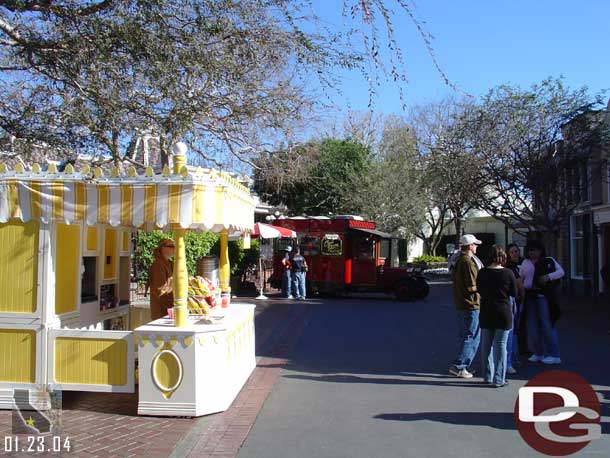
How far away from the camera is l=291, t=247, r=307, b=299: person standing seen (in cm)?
1966

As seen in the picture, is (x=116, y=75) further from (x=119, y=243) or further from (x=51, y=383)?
(x=51, y=383)

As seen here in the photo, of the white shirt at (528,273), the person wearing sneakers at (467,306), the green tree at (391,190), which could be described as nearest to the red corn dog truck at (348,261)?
the white shirt at (528,273)

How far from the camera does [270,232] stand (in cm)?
1897

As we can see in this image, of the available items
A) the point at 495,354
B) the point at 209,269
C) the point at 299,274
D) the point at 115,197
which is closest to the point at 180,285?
the point at 115,197

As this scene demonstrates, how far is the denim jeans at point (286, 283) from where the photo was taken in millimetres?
20266

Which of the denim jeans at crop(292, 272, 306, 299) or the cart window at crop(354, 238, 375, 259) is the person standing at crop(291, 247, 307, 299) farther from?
the cart window at crop(354, 238, 375, 259)

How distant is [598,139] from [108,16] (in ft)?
45.7

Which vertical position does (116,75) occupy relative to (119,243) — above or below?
above

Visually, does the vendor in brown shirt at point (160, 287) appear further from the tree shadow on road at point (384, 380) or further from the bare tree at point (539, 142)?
the bare tree at point (539, 142)

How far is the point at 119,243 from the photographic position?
329 inches

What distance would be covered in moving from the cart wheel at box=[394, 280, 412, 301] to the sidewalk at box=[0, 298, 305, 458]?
42.0 feet

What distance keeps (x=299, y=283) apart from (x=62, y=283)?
13862 mm

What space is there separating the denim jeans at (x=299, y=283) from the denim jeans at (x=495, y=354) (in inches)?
507

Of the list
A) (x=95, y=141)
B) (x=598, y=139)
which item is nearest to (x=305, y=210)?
(x=598, y=139)
